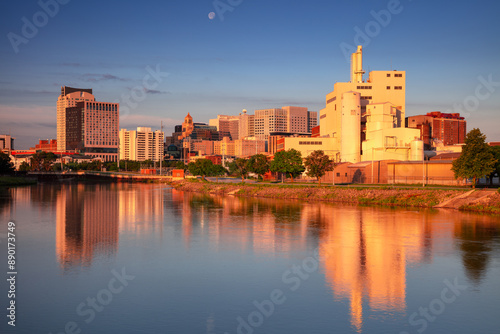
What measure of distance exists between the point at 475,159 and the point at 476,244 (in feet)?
127

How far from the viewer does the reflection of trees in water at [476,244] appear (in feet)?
103

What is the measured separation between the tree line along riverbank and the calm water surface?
15.3 meters

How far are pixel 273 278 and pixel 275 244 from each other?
11608mm

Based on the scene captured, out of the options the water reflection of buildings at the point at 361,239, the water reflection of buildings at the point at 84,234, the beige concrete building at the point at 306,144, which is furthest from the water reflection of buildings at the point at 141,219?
the beige concrete building at the point at 306,144

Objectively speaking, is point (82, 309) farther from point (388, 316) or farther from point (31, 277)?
point (388, 316)

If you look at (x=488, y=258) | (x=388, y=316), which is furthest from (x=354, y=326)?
(x=488, y=258)

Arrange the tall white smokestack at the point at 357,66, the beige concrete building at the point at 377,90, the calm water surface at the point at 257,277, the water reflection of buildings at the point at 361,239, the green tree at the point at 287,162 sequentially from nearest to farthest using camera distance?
the calm water surface at the point at 257,277 → the water reflection of buildings at the point at 361,239 → the green tree at the point at 287,162 → the beige concrete building at the point at 377,90 → the tall white smokestack at the point at 357,66

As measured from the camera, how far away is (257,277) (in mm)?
29750

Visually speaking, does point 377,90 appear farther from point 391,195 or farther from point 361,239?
point 361,239

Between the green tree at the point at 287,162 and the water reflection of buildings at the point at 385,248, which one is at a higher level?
the green tree at the point at 287,162

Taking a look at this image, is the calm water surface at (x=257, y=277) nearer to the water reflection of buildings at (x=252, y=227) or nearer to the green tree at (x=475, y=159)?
the water reflection of buildings at (x=252, y=227)

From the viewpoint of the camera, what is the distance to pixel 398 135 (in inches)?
5015

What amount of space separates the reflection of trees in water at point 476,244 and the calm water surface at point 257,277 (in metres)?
0.13

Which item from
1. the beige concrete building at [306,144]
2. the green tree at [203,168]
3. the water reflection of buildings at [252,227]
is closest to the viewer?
the water reflection of buildings at [252,227]
